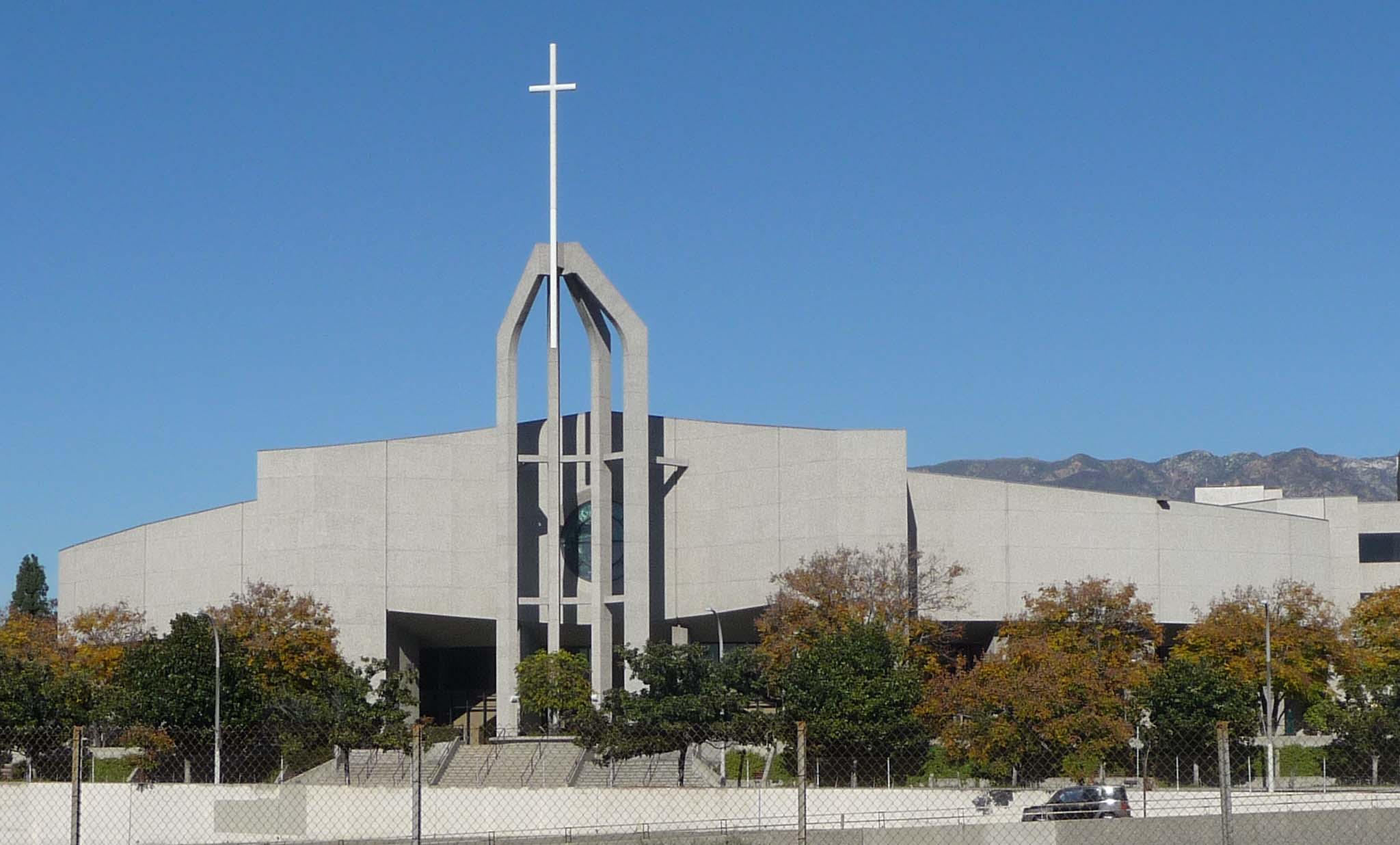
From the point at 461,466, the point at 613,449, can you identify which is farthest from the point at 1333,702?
the point at 461,466

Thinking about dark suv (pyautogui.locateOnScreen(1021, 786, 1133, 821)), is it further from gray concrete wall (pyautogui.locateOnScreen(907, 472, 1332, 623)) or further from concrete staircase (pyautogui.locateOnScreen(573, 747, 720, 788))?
gray concrete wall (pyautogui.locateOnScreen(907, 472, 1332, 623))

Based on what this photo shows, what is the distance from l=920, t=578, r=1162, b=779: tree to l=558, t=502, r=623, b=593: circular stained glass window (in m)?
22.5

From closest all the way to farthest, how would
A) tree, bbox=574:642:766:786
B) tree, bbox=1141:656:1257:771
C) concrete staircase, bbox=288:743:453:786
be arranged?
tree, bbox=574:642:766:786
concrete staircase, bbox=288:743:453:786
tree, bbox=1141:656:1257:771

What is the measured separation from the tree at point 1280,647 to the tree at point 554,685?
26165 mm

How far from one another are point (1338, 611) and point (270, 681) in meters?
50.5

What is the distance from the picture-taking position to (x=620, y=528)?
86.2 m

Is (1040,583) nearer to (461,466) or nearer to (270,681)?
(461,466)

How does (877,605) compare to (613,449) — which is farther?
(613,449)

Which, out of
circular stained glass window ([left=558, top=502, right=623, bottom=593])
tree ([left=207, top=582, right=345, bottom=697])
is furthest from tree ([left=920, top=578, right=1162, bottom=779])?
tree ([left=207, top=582, right=345, bottom=697])

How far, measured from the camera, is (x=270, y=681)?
74.2 m

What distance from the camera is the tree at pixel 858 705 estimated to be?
59.9 m

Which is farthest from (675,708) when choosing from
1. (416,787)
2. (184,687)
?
(416,787)

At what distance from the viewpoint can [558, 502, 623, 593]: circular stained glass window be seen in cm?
8562

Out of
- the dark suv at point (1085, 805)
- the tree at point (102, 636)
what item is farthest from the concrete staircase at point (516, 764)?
the dark suv at point (1085, 805)
